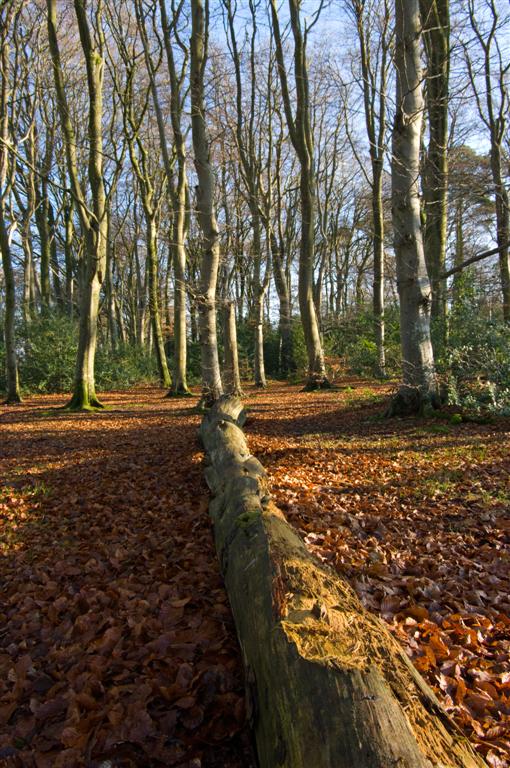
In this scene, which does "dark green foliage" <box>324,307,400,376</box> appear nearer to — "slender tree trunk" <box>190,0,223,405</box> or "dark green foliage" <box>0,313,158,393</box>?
"slender tree trunk" <box>190,0,223,405</box>

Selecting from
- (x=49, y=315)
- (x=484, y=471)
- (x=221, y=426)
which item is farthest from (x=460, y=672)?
(x=49, y=315)

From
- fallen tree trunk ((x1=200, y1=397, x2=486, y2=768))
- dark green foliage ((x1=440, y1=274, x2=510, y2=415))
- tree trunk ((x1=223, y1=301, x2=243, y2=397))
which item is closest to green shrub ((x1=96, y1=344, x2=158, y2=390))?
tree trunk ((x1=223, y1=301, x2=243, y2=397))

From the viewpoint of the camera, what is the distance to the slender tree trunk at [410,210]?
7992mm

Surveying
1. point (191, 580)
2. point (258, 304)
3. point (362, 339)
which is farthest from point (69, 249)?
point (191, 580)

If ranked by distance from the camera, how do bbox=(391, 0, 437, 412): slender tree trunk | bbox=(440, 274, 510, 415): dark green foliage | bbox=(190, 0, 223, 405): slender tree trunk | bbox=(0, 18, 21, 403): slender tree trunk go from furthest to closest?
bbox=(0, 18, 21, 403): slender tree trunk → bbox=(190, 0, 223, 405): slender tree trunk → bbox=(391, 0, 437, 412): slender tree trunk → bbox=(440, 274, 510, 415): dark green foliage

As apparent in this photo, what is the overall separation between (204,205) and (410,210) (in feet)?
15.0

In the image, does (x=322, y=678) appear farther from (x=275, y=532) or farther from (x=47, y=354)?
(x=47, y=354)

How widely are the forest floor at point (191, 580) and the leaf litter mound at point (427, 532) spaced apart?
15mm

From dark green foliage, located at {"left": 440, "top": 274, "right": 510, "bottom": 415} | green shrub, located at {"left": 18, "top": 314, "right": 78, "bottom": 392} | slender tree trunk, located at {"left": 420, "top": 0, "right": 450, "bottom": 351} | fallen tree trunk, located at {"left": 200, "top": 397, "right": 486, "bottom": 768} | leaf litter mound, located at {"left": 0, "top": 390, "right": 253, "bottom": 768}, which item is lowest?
leaf litter mound, located at {"left": 0, "top": 390, "right": 253, "bottom": 768}

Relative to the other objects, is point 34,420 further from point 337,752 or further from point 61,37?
point 61,37

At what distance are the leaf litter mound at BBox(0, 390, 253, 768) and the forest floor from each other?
11 mm

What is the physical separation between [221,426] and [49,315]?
15.5 m

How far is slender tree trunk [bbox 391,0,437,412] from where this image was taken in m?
7.99

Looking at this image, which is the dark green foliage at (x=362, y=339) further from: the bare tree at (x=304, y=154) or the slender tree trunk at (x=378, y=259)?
the bare tree at (x=304, y=154)
